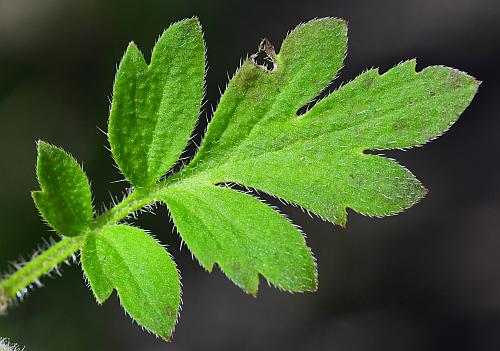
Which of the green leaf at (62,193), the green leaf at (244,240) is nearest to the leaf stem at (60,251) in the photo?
the green leaf at (62,193)

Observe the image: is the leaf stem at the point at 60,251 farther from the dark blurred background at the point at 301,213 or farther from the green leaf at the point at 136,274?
the dark blurred background at the point at 301,213

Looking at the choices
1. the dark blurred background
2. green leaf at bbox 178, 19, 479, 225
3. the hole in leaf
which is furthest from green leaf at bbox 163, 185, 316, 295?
the dark blurred background

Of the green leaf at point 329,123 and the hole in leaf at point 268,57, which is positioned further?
the hole in leaf at point 268,57

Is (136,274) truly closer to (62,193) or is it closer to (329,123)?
(62,193)

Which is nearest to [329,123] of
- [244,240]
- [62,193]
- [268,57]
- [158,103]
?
[268,57]

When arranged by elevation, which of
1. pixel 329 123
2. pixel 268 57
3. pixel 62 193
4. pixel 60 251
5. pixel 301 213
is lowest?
pixel 301 213

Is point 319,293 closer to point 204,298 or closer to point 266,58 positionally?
point 204,298

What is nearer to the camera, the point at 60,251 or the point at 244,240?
the point at 244,240
